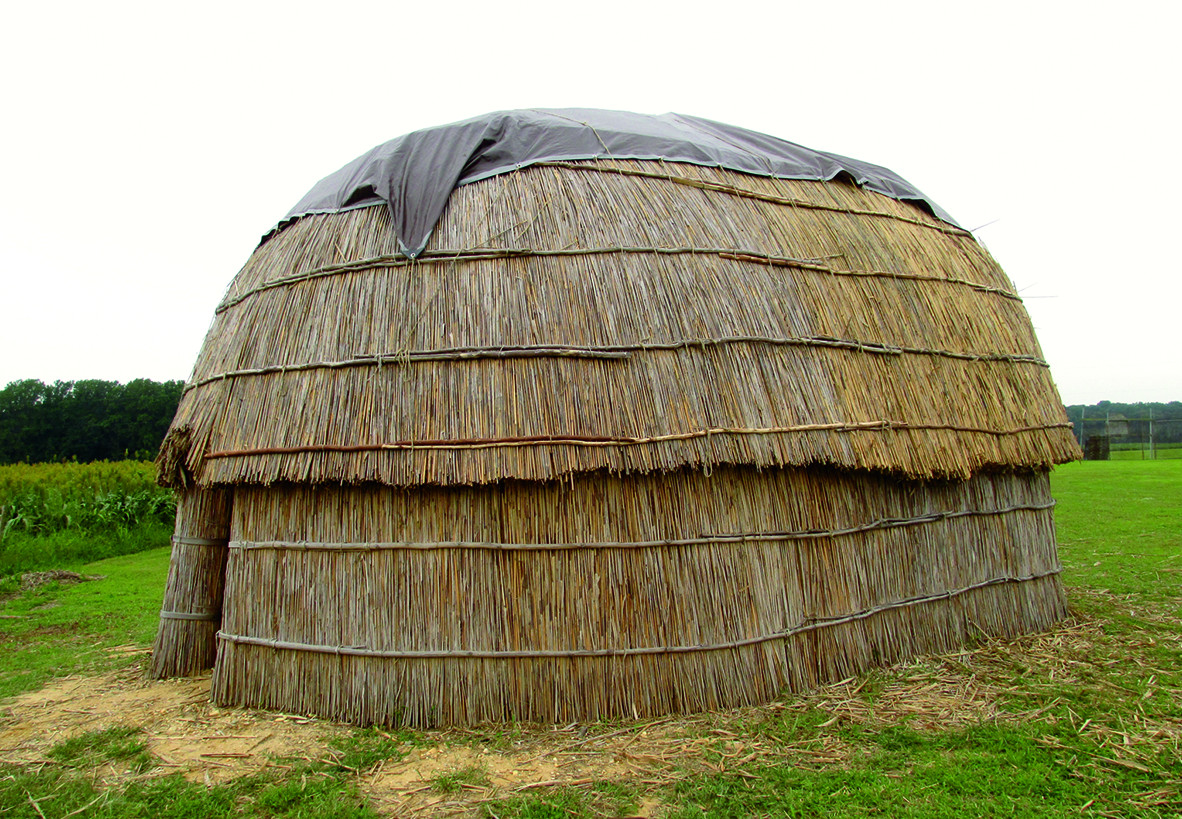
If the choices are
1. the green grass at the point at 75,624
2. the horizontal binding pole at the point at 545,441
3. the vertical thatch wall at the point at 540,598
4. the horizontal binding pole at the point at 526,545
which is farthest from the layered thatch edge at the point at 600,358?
the green grass at the point at 75,624

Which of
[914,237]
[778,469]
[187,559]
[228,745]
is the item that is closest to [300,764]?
[228,745]

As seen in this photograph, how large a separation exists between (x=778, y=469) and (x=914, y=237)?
345 cm

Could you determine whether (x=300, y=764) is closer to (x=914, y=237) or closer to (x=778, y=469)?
(x=778, y=469)

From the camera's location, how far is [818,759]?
14.2ft

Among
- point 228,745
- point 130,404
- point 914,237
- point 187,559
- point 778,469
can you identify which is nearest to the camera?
point 228,745

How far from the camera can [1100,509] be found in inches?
572

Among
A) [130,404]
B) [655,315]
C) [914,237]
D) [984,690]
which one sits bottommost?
[984,690]

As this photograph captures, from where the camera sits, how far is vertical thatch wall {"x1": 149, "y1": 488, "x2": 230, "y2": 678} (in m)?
6.37

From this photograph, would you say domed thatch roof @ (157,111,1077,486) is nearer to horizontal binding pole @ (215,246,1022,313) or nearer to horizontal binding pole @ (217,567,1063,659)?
horizontal binding pole @ (215,246,1022,313)

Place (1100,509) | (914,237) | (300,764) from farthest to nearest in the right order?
(1100,509) < (914,237) < (300,764)

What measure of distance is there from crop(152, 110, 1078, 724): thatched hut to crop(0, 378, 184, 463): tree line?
3898 centimetres

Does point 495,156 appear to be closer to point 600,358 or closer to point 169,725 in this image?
point 600,358

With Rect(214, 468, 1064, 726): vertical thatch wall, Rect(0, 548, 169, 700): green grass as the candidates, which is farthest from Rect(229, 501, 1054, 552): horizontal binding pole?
Rect(0, 548, 169, 700): green grass

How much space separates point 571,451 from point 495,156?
2937 mm
